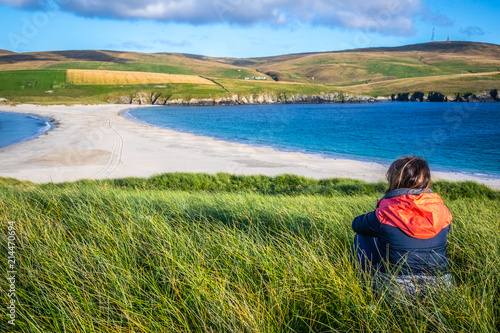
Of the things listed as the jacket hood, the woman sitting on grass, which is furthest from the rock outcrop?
the jacket hood

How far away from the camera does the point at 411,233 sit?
2846mm

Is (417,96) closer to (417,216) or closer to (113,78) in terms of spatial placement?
(113,78)

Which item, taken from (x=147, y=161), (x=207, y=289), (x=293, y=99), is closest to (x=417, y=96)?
(x=293, y=99)

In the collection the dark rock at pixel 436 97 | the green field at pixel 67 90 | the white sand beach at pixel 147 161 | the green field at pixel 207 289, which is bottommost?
the white sand beach at pixel 147 161

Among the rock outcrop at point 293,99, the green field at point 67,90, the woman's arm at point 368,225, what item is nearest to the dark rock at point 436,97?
the rock outcrop at point 293,99

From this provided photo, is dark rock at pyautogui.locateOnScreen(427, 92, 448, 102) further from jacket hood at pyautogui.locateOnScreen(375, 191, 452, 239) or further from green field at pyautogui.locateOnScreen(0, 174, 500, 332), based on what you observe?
jacket hood at pyautogui.locateOnScreen(375, 191, 452, 239)

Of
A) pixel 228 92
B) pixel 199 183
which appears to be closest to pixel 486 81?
pixel 228 92

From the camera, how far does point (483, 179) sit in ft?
69.5

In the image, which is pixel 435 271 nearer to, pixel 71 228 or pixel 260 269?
pixel 260 269

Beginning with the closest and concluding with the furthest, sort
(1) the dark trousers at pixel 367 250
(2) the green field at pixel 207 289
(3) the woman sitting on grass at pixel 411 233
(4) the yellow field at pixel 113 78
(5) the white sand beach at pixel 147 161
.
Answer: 1. (2) the green field at pixel 207 289
2. (3) the woman sitting on grass at pixel 411 233
3. (1) the dark trousers at pixel 367 250
4. (5) the white sand beach at pixel 147 161
5. (4) the yellow field at pixel 113 78

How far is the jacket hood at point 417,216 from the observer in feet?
9.21

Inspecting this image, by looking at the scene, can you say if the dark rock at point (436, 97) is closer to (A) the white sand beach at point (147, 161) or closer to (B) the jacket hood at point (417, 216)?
(A) the white sand beach at point (147, 161)

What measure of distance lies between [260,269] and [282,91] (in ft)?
501

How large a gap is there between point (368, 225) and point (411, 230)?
0.35 metres
